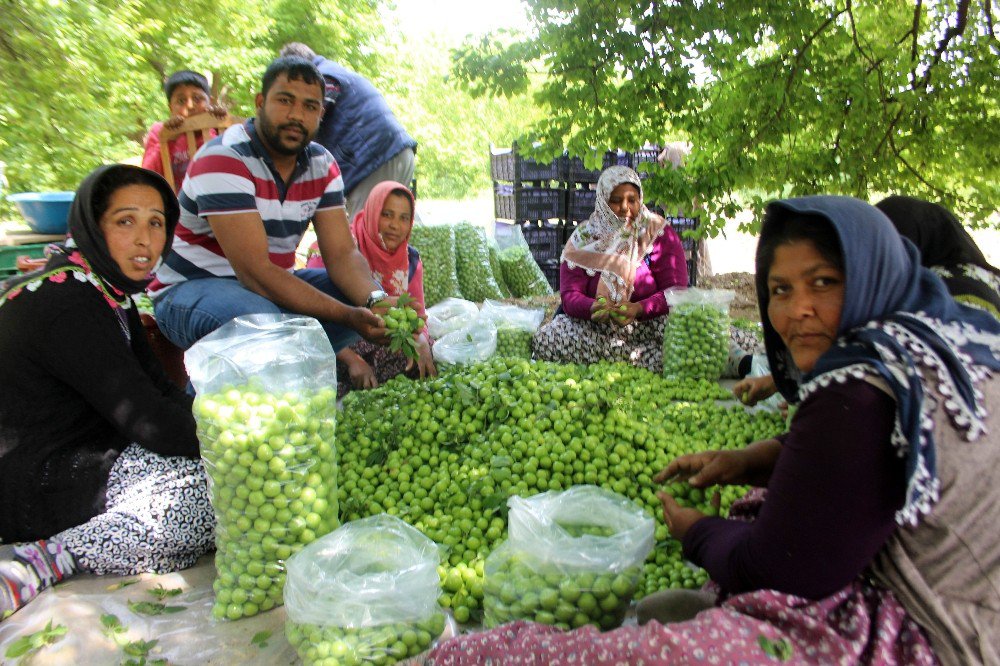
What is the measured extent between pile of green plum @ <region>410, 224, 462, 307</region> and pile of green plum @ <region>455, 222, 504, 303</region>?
19 centimetres

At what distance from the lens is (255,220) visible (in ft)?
9.84

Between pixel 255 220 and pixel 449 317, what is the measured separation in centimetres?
208

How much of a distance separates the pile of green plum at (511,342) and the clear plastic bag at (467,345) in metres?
0.16

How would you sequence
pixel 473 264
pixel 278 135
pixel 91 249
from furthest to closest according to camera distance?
pixel 473 264
pixel 278 135
pixel 91 249

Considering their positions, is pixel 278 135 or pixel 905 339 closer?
pixel 905 339

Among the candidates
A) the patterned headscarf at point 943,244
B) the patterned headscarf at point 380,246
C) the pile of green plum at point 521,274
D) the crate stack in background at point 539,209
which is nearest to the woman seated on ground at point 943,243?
the patterned headscarf at point 943,244

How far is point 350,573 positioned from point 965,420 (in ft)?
4.87

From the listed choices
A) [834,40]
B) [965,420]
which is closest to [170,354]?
[965,420]

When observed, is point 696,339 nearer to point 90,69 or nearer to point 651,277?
point 651,277

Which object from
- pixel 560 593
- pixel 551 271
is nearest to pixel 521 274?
pixel 551 271

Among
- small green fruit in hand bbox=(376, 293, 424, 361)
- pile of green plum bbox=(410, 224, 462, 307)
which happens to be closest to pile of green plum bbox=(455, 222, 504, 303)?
pile of green plum bbox=(410, 224, 462, 307)

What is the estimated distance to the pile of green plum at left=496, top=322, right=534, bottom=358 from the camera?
4.62m

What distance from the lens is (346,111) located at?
204 inches

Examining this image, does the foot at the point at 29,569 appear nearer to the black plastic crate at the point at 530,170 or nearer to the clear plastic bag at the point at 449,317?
the clear plastic bag at the point at 449,317
